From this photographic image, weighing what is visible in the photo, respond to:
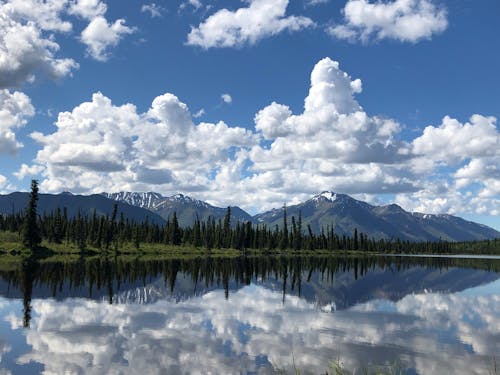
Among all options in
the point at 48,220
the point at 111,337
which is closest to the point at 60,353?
the point at 111,337

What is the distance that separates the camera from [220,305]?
133 ft

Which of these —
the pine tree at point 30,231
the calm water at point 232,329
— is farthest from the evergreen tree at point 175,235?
the calm water at point 232,329

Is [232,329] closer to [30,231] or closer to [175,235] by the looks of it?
[30,231]

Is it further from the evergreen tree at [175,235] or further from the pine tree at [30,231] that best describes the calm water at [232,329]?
the evergreen tree at [175,235]

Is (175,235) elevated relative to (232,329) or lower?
elevated

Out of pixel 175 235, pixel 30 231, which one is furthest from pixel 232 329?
pixel 175 235

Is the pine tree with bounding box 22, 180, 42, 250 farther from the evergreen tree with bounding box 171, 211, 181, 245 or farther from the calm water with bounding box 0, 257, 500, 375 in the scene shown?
the evergreen tree with bounding box 171, 211, 181, 245

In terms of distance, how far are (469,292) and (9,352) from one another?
54062mm

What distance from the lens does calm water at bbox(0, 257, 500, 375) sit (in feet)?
69.6

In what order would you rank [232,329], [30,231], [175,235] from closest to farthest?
1. [232,329]
2. [30,231]
3. [175,235]

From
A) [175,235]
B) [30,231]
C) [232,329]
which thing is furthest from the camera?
[175,235]

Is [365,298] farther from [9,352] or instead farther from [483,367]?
[9,352]

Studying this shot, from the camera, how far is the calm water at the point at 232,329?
69.6 ft

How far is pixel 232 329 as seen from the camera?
2977 cm
